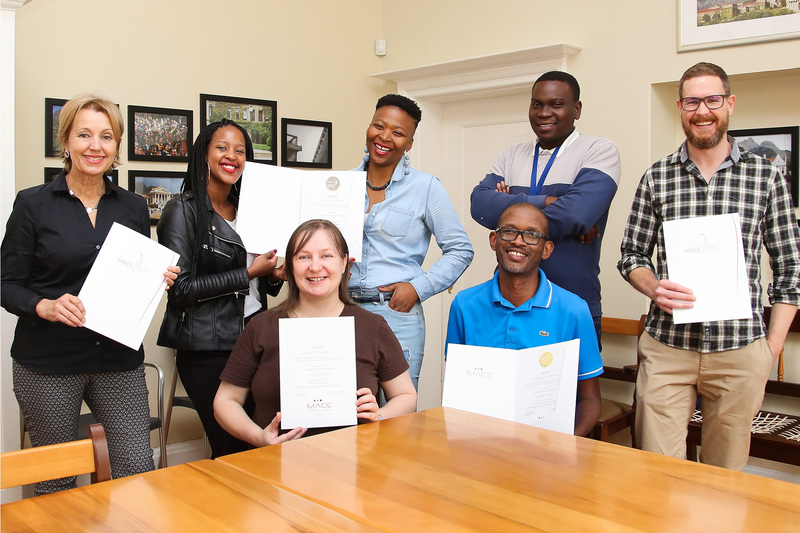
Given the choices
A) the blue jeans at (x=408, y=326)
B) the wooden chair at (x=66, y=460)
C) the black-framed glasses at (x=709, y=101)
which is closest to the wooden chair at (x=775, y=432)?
the black-framed glasses at (x=709, y=101)

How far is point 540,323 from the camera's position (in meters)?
2.45

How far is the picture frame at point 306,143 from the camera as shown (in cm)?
469

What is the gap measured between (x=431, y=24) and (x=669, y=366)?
3.32 meters

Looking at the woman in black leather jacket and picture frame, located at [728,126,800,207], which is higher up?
picture frame, located at [728,126,800,207]

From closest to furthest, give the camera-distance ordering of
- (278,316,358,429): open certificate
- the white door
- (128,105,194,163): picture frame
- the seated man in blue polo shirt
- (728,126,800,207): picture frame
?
(278,316,358,429): open certificate, the seated man in blue polo shirt, (728,126,800,207): picture frame, (128,105,194,163): picture frame, the white door

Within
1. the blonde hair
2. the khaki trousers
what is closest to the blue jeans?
the khaki trousers

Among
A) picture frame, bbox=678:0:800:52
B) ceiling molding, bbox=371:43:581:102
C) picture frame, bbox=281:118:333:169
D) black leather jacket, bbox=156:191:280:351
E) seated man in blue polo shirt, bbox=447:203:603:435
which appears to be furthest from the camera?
picture frame, bbox=281:118:333:169

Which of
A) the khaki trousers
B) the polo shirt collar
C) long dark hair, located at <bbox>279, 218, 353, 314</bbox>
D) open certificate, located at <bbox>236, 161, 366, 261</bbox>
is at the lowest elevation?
the khaki trousers

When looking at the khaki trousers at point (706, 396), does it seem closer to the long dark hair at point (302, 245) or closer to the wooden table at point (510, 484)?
the wooden table at point (510, 484)

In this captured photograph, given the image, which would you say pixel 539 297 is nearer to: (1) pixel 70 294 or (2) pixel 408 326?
(2) pixel 408 326

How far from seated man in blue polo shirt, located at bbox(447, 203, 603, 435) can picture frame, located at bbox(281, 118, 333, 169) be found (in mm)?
2501

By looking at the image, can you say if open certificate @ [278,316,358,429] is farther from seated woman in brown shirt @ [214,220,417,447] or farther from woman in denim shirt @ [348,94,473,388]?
woman in denim shirt @ [348,94,473,388]

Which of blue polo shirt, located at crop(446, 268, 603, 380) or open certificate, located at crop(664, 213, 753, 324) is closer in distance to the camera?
open certificate, located at crop(664, 213, 753, 324)

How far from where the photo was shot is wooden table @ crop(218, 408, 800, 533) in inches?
46.8
